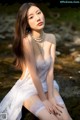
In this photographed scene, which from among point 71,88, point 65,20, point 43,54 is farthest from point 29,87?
point 65,20

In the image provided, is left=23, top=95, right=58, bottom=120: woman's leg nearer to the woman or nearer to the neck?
the woman

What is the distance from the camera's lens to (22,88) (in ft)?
11.6

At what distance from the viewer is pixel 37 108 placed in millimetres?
3369

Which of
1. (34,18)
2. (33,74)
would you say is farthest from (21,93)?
(34,18)

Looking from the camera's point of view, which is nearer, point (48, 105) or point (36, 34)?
point (48, 105)

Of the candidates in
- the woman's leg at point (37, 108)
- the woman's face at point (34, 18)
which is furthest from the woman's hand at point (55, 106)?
the woman's face at point (34, 18)

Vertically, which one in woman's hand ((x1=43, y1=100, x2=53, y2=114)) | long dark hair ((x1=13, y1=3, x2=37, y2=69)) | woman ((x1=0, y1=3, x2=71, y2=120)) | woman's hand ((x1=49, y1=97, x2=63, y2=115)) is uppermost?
long dark hair ((x1=13, y1=3, x2=37, y2=69))

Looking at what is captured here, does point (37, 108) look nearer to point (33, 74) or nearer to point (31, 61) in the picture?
point (33, 74)

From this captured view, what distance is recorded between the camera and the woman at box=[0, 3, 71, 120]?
3.42 meters

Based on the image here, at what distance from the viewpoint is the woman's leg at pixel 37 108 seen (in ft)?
10.9

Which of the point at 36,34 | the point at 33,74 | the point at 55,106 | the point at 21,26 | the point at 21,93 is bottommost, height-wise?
the point at 55,106

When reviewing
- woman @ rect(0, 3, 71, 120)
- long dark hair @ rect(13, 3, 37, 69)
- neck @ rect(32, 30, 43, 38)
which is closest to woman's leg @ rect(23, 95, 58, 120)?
Result: woman @ rect(0, 3, 71, 120)

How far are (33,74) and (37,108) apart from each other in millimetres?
318

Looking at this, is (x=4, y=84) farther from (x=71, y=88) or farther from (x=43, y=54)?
(x=43, y=54)
